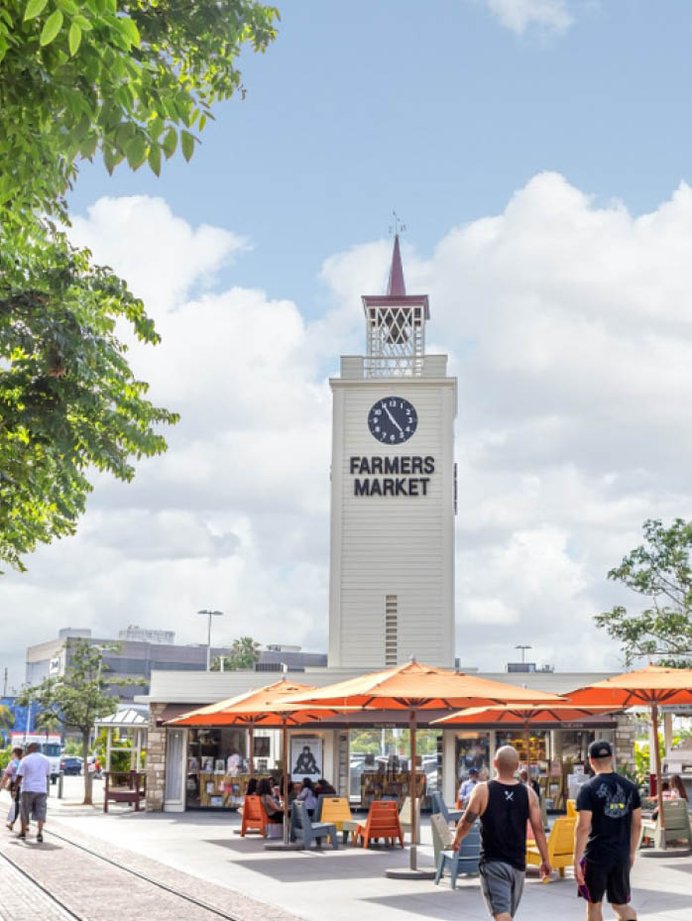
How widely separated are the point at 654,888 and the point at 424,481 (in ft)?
86.9

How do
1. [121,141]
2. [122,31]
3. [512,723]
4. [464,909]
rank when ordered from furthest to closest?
[512,723] → [464,909] → [121,141] → [122,31]

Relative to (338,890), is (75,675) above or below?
above

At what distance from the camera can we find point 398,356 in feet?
140

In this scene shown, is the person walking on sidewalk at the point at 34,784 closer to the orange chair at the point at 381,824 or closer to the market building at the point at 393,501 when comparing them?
the orange chair at the point at 381,824

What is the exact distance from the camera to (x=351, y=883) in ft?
49.8

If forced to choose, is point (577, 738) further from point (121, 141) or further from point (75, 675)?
point (121, 141)

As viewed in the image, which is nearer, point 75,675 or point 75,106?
point 75,106

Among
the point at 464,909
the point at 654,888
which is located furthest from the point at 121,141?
the point at 654,888

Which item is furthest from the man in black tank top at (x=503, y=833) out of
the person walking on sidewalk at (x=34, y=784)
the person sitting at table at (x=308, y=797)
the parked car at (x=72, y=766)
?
the parked car at (x=72, y=766)

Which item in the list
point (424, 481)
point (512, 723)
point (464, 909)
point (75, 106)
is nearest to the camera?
point (75, 106)

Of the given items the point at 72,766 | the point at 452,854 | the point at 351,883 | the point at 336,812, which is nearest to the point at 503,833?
the point at 452,854

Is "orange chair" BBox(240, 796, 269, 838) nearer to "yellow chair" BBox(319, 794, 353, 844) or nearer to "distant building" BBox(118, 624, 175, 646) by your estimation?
"yellow chair" BBox(319, 794, 353, 844)

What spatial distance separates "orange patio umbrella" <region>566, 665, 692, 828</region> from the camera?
57.5 feet

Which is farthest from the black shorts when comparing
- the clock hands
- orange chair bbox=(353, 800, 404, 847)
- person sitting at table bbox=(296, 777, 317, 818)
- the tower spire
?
the tower spire
